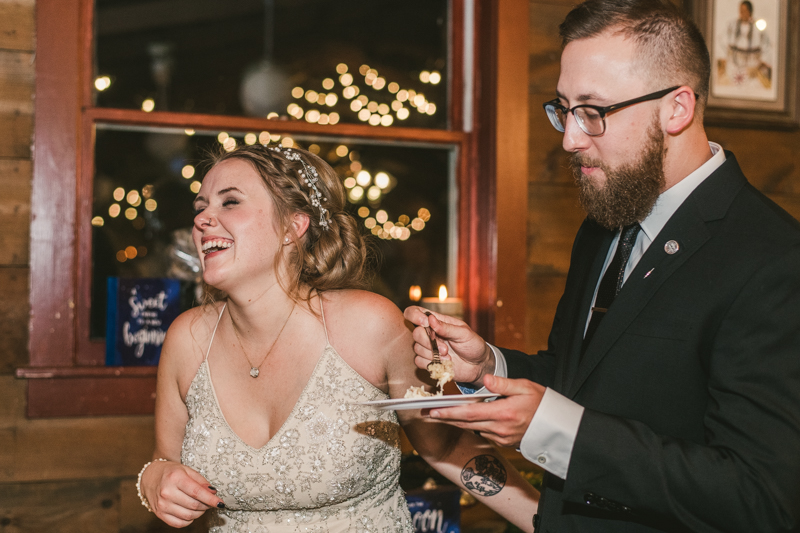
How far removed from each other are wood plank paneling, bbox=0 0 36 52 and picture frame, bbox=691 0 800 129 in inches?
101

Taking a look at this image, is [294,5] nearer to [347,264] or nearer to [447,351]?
[347,264]

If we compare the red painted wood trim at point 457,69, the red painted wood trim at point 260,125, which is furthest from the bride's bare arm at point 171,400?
the red painted wood trim at point 457,69

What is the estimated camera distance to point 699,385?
115 centimetres

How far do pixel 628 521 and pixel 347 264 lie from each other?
1.09m

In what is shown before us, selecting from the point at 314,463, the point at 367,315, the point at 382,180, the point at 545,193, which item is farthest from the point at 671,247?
the point at 382,180

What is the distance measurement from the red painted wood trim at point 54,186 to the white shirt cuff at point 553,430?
5.98 feet

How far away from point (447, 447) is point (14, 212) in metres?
1.69

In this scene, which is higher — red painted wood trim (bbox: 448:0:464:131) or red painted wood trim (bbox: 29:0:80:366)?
red painted wood trim (bbox: 448:0:464:131)

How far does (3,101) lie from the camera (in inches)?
89.1

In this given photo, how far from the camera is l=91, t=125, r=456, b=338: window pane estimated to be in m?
2.46

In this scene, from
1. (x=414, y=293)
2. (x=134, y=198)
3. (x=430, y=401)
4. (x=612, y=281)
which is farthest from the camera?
(x=414, y=293)

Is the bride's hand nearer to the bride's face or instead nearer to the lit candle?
the bride's face

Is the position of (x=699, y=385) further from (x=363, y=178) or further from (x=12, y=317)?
(x=12, y=317)

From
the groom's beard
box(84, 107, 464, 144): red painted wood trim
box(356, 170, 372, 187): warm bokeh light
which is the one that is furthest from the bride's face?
box(356, 170, 372, 187): warm bokeh light
